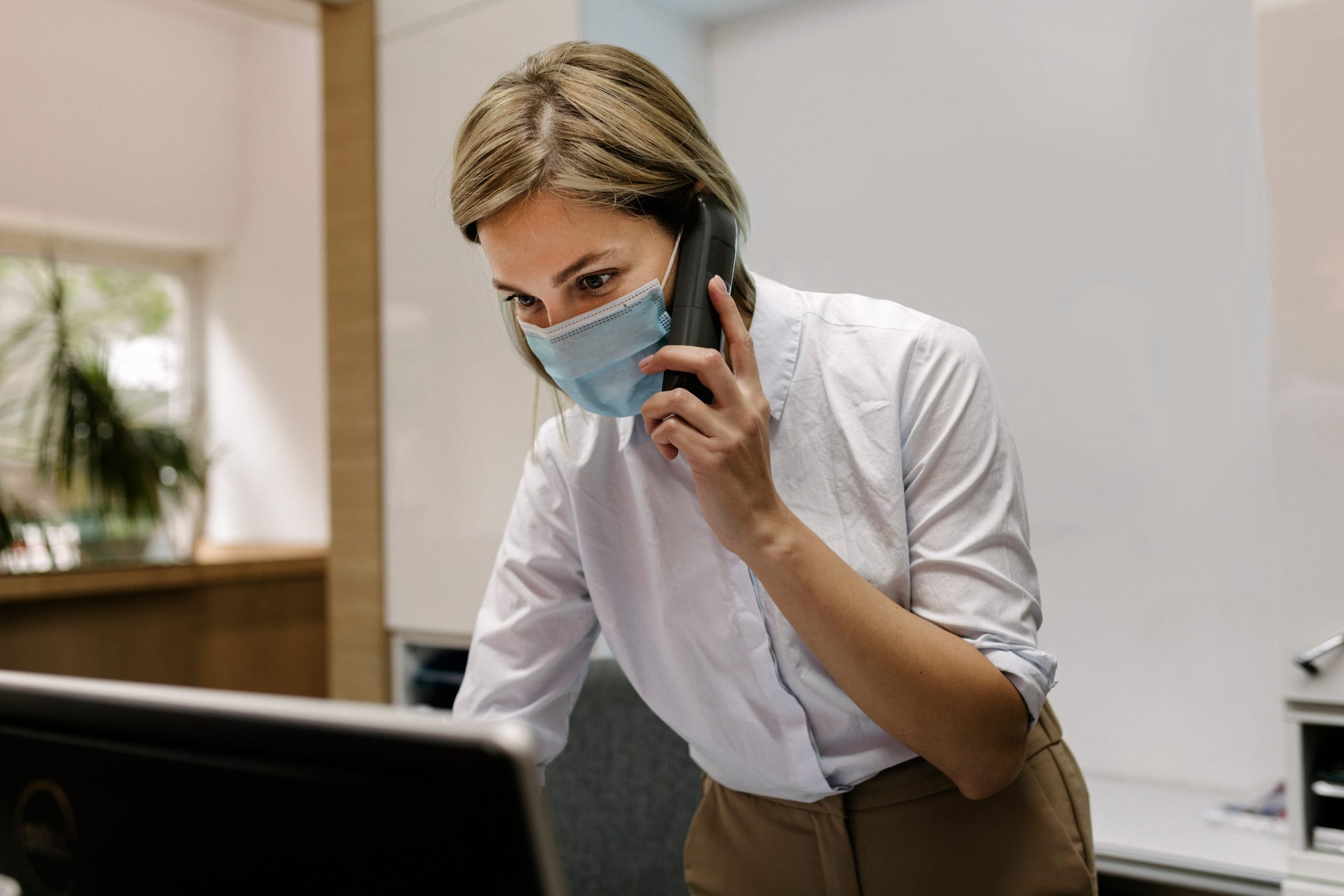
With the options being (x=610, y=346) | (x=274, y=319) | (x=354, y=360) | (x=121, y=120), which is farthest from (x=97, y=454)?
(x=610, y=346)

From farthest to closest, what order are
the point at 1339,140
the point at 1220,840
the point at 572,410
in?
1. the point at 1220,840
2. the point at 1339,140
3. the point at 572,410

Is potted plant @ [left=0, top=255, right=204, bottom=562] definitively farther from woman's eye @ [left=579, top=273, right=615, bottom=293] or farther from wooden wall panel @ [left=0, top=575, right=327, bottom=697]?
woman's eye @ [left=579, top=273, right=615, bottom=293]

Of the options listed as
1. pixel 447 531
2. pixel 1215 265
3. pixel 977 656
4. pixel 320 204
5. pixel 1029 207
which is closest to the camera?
pixel 977 656

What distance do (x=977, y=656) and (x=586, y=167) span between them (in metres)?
0.52

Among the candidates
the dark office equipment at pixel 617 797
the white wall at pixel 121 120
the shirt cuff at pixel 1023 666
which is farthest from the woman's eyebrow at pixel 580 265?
the white wall at pixel 121 120

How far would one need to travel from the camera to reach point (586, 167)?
0.93m

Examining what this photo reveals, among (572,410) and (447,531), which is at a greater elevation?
(572,410)

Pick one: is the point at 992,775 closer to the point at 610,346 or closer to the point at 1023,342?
the point at 610,346

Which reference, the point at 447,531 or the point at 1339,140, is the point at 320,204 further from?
the point at 1339,140

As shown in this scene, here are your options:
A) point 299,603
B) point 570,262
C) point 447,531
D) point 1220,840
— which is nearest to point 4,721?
point 570,262

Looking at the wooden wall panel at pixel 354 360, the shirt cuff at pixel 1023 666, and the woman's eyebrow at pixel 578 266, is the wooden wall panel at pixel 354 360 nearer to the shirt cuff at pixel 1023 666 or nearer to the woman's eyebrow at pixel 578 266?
the woman's eyebrow at pixel 578 266

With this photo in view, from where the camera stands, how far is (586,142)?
935 millimetres

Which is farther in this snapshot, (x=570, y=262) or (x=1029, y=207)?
(x=1029, y=207)

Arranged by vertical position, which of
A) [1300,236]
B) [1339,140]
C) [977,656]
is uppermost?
[1339,140]
